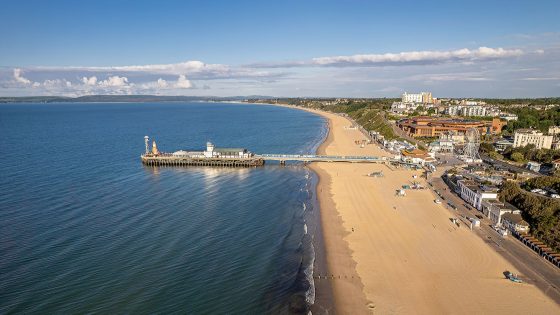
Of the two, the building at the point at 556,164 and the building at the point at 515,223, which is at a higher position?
the building at the point at 556,164

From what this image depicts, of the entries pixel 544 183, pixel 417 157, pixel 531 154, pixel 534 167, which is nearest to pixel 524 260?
pixel 544 183

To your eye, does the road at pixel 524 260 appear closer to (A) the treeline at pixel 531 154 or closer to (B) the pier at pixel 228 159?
(B) the pier at pixel 228 159

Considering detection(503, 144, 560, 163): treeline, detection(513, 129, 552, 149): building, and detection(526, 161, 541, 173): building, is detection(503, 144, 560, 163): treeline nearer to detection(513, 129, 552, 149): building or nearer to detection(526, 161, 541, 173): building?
detection(513, 129, 552, 149): building

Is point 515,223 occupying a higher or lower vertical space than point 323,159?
higher

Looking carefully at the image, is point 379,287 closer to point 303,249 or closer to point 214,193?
point 303,249

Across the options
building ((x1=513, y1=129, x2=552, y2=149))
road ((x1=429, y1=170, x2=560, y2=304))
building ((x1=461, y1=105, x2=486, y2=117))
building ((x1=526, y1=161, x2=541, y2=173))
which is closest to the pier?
building ((x1=526, y1=161, x2=541, y2=173))

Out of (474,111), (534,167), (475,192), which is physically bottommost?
(475,192)

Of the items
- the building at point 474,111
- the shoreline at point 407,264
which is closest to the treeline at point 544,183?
the shoreline at point 407,264

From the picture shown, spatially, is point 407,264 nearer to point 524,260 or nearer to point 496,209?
point 524,260
